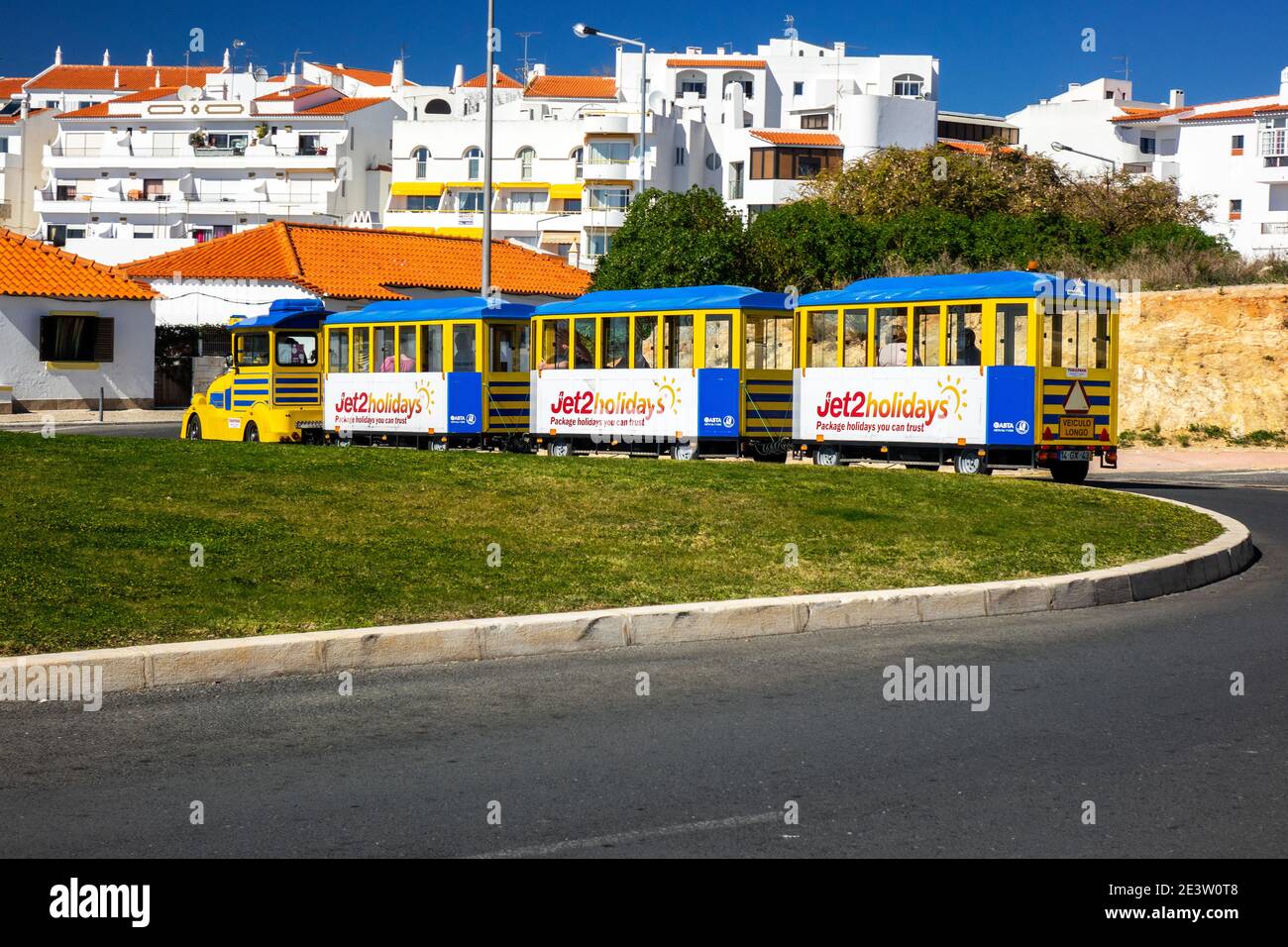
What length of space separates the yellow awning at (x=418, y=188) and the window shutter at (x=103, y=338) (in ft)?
162

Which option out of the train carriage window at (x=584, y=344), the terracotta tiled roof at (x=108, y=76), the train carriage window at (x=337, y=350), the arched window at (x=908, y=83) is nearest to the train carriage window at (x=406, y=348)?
the train carriage window at (x=337, y=350)

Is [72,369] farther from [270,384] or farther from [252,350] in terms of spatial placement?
[270,384]

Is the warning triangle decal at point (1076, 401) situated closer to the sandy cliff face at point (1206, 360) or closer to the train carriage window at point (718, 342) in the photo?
the train carriage window at point (718, 342)

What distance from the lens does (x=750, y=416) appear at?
84.0 feet

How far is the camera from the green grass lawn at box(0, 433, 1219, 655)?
1021 centimetres

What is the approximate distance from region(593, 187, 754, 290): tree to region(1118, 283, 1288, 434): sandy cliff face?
69.3 ft

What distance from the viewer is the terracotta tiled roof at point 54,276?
47.6 meters

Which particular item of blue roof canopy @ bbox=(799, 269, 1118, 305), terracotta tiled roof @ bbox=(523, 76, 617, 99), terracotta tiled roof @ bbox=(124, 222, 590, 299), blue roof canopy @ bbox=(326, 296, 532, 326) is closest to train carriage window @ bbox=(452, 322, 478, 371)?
blue roof canopy @ bbox=(326, 296, 532, 326)

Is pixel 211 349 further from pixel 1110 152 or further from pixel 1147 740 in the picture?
pixel 1110 152

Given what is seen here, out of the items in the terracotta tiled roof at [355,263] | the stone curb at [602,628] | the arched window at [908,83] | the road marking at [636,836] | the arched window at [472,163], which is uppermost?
the arched window at [908,83]

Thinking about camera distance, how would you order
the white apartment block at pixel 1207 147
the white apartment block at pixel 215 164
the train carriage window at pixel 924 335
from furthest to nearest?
the white apartment block at pixel 215 164 → the white apartment block at pixel 1207 147 → the train carriage window at pixel 924 335

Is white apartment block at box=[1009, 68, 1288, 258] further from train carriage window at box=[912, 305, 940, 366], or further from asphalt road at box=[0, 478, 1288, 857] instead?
asphalt road at box=[0, 478, 1288, 857]

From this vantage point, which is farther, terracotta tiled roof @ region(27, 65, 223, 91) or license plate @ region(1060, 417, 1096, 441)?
terracotta tiled roof @ region(27, 65, 223, 91)

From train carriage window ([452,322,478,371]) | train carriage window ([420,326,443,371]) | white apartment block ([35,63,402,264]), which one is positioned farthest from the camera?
white apartment block ([35,63,402,264])
